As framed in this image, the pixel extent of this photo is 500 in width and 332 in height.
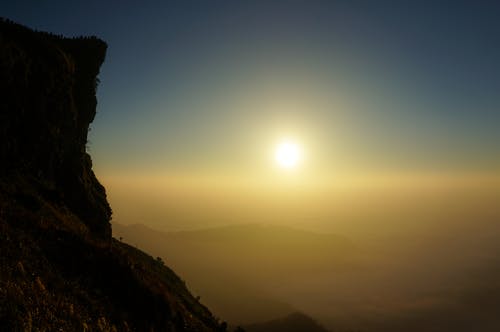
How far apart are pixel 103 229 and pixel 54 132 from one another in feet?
45.3

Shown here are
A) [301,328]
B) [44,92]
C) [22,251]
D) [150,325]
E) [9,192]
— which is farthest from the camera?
[301,328]

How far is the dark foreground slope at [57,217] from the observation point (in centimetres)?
1941

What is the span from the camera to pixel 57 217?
33906 millimetres

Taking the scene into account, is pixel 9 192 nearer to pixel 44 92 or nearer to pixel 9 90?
pixel 9 90

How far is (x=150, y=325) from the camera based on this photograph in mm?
25844

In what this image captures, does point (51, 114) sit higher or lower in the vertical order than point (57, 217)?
higher

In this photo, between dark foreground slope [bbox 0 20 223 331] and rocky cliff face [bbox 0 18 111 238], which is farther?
rocky cliff face [bbox 0 18 111 238]

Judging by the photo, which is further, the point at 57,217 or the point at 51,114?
the point at 51,114

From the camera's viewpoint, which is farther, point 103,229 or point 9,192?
point 103,229

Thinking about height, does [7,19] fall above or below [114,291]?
above

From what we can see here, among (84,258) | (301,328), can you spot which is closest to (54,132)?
(84,258)

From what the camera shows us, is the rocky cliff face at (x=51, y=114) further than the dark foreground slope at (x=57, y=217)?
Yes

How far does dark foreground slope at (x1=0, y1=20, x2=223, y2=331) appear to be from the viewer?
63.7ft

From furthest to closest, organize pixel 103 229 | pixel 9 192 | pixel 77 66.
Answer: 1. pixel 77 66
2. pixel 103 229
3. pixel 9 192
